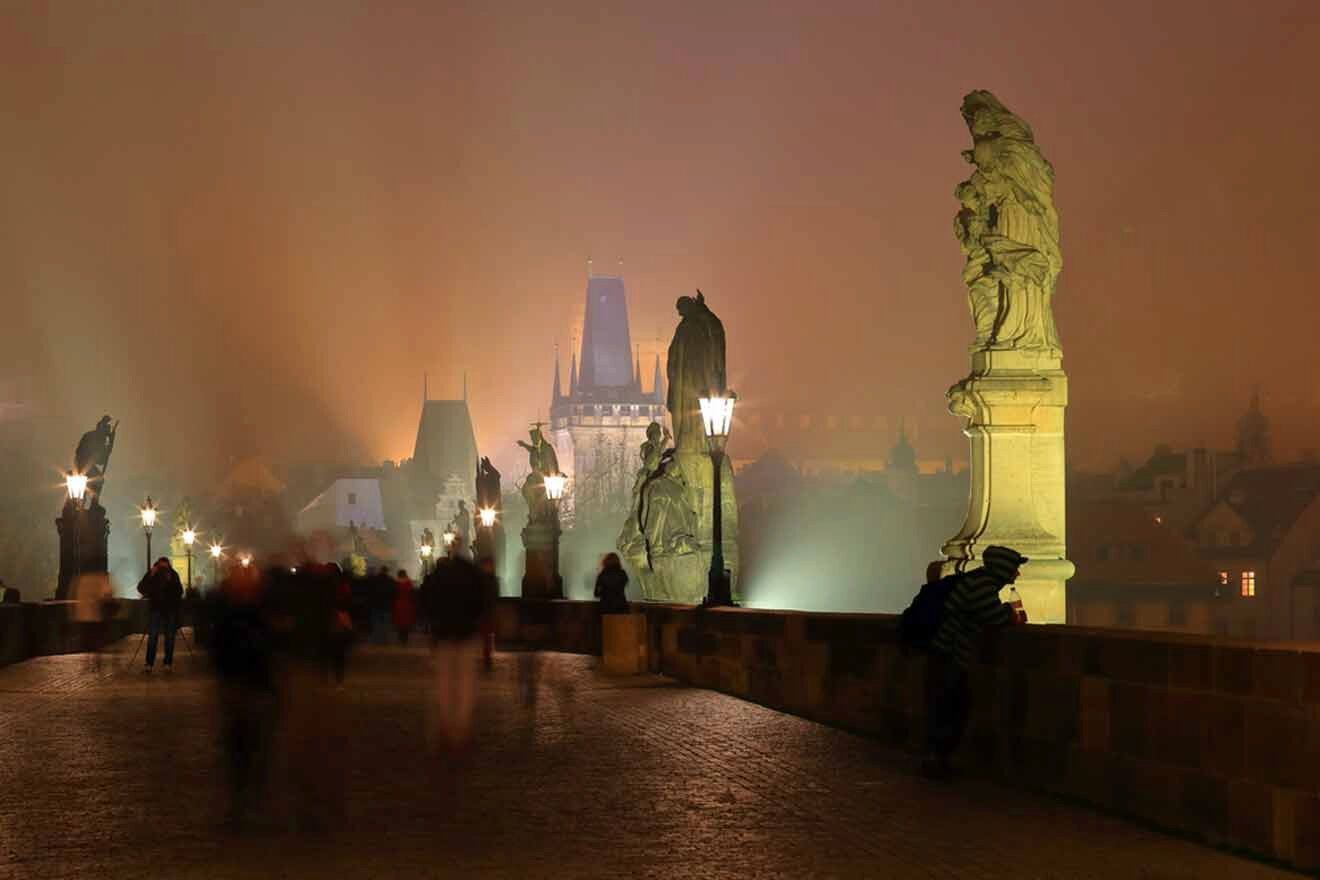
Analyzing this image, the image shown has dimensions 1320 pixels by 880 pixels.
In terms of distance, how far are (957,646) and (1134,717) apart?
1861mm

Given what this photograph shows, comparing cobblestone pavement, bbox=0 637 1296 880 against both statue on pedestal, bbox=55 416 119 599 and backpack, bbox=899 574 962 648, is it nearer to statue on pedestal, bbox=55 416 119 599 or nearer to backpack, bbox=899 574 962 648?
backpack, bbox=899 574 962 648

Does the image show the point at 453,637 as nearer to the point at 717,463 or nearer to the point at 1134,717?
the point at 1134,717

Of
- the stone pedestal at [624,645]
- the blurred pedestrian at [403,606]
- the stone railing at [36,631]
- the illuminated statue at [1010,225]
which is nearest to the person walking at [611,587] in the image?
the stone pedestal at [624,645]

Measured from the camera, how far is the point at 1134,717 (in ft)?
34.3

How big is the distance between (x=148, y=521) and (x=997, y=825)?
41367mm

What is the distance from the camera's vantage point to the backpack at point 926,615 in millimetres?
12297

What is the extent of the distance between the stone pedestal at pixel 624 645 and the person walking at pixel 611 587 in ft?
6.19

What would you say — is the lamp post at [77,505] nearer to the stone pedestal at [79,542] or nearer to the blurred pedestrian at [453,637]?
the stone pedestal at [79,542]

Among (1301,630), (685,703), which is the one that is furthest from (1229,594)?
(685,703)

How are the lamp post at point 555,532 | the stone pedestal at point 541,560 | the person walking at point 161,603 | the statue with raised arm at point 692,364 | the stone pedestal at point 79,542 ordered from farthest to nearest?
the lamp post at point 555,532, the stone pedestal at point 541,560, the stone pedestal at point 79,542, the statue with raised arm at point 692,364, the person walking at point 161,603

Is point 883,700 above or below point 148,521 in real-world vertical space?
below

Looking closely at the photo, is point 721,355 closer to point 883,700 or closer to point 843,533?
point 883,700

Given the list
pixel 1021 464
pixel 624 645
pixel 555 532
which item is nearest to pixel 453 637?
pixel 1021 464

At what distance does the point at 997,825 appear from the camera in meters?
10.2
